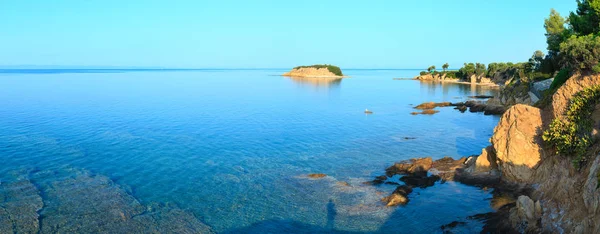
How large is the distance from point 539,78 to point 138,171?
50.6 metres

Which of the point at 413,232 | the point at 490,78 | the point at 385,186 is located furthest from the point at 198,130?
the point at 490,78

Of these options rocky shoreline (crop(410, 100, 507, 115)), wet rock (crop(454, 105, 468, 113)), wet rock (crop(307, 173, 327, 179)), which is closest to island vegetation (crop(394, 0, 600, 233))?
wet rock (crop(307, 173, 327, 179))

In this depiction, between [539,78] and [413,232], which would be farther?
[539,78]

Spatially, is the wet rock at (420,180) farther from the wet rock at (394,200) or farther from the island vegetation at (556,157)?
the wet rock at (394,200)

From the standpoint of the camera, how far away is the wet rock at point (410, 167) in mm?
27266

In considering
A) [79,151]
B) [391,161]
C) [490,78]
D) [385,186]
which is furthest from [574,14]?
[490,78]

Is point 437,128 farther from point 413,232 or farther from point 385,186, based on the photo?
point 413,232

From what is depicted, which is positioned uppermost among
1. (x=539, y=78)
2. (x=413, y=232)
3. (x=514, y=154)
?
(x=539, y=78)

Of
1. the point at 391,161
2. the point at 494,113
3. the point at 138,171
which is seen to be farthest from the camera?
the point at 494,113

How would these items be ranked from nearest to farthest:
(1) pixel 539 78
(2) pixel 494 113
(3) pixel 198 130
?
1. (3) pixel 198 130
2. (1) pixel 539 78
3. (2) pixel 494 113

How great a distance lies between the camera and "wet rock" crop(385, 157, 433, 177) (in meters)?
27.3

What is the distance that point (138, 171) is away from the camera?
89.7 feet

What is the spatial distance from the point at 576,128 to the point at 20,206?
2746 centimetres

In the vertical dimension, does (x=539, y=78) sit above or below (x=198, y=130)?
above
